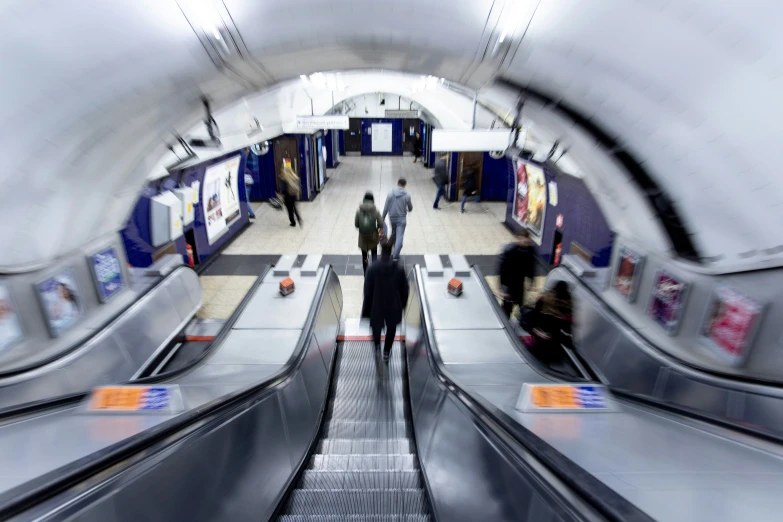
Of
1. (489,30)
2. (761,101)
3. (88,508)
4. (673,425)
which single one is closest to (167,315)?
(88,508)

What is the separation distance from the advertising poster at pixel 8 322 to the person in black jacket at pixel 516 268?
4.74m

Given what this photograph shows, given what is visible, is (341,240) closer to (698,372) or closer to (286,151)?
(286,151)

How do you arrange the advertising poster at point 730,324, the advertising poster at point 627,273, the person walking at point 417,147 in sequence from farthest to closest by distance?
the person walking at point 417,147, the advertising poster at point 627,273, the advertising poster at point 730,324

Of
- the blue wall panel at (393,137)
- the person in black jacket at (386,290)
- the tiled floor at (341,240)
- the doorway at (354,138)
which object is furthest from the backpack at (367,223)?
the doorway at (354,138)

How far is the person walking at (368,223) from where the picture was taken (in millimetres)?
6805

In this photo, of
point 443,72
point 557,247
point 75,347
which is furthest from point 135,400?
point 557,247

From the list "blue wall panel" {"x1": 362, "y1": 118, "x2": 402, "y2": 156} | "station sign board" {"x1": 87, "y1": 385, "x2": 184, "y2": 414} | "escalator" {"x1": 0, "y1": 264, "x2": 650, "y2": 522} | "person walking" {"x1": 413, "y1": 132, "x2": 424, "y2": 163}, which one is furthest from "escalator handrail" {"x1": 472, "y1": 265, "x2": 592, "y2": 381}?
"blue wall panel" {"x1": 362, "y1": 118, "x2": 402, "y2": 156}

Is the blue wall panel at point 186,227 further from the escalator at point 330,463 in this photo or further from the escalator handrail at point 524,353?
the escalator handrail at point 524,353

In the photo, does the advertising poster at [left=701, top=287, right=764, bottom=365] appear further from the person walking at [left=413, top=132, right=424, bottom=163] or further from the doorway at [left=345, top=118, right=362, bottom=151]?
the doorway at [left=345, top=118, right=362, bottom=151]

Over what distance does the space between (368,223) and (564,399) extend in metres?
4.87

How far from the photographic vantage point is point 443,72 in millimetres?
4695

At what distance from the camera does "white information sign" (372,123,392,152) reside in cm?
2553

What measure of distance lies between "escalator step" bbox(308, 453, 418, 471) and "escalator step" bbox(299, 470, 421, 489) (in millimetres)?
133

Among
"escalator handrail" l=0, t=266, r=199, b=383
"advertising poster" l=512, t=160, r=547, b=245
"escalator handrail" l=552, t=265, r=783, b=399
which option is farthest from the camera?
"advertising poster" l=512, t=160, r=547, b=245
